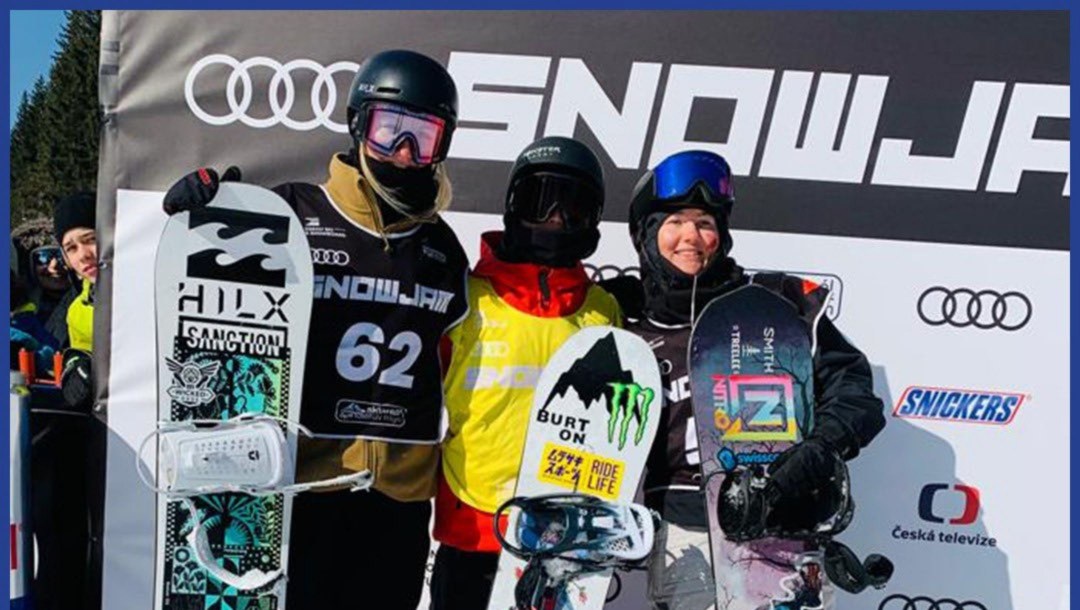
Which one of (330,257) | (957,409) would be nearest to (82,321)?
(330,257)

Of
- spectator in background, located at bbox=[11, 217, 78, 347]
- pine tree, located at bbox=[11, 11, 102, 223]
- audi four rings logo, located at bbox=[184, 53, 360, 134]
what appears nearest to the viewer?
audi four rings logo, located at bbox=[184, 53, 360, 134]

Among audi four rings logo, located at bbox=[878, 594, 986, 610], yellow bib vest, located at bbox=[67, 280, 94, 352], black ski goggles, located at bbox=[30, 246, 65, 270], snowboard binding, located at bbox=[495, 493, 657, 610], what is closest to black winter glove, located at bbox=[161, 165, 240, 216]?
snowboard binding, located at bbox=[495, 493, 657, 610]

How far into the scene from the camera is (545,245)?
101 inches

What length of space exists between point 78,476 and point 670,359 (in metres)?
2.33

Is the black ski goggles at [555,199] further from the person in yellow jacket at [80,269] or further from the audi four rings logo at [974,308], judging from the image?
the person in yellow jacket at [80,269]

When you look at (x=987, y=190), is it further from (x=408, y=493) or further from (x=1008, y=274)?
(x=408, y=493)

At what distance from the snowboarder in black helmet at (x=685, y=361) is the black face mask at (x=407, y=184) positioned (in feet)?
2.02

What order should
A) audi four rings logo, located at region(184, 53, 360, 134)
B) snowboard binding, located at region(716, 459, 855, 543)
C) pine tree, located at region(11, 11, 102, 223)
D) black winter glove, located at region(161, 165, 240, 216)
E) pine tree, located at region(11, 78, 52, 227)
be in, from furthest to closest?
pine tree, located at region(11, 78, 52, 227) < pine tree, located at region(11, 11, 102, 223) < audi four rings logo, located at region(184, 53, 360, 134) < black winter glove, located at region(161, 165, 240, 216) < snowboard binding, located at region(716, 459, 855, 543)

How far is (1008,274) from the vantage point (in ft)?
10.6

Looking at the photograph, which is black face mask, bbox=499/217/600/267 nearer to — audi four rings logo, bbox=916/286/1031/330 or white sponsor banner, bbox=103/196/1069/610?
white sponsor banner, bbox=103/196/1069/610

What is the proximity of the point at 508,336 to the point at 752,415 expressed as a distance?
2.24 ft

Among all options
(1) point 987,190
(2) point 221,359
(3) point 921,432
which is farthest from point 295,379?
(1) point 987,190

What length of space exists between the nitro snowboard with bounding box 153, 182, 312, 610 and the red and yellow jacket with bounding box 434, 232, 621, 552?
1.42 ft

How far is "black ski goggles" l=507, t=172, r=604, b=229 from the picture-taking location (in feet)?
8.53
